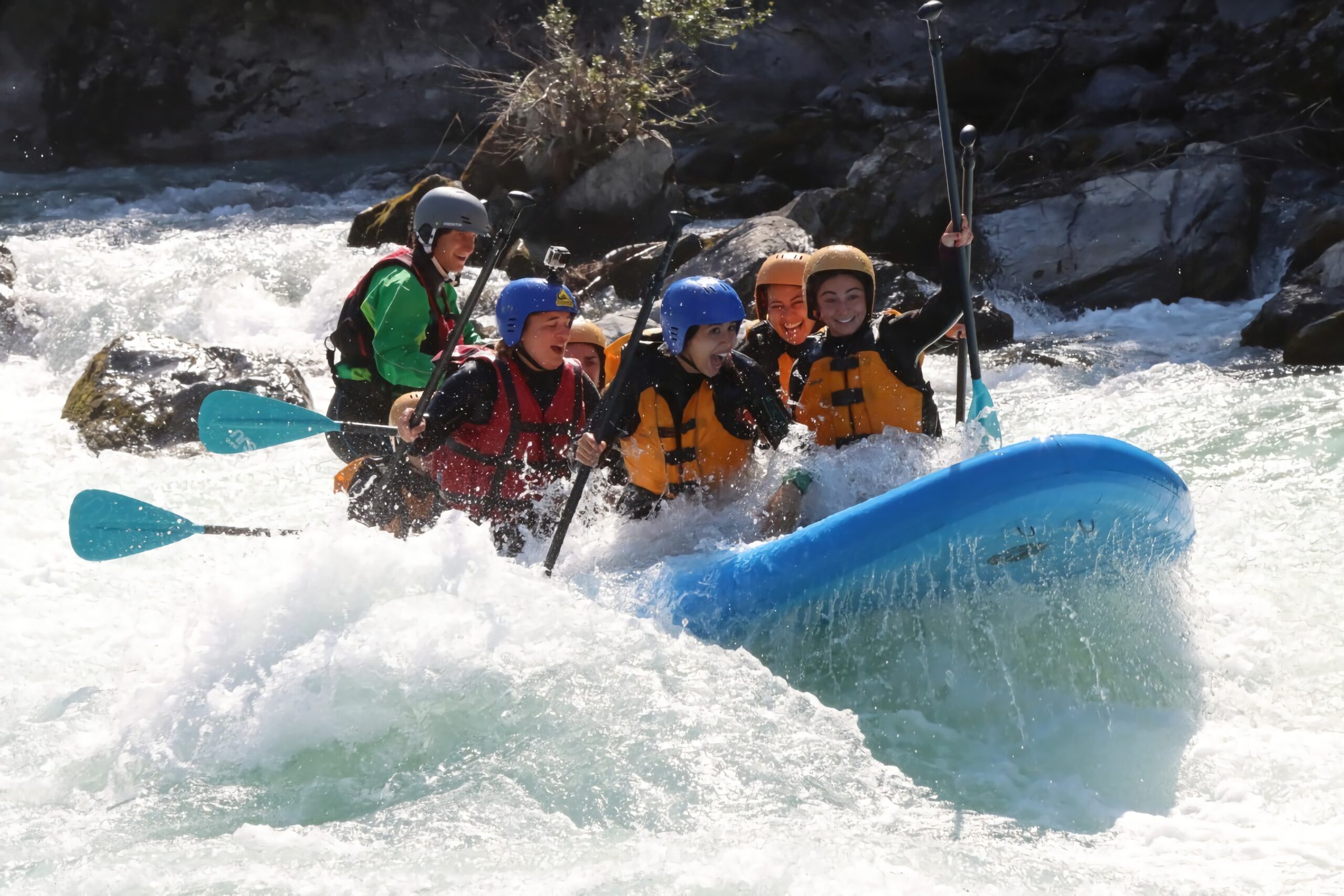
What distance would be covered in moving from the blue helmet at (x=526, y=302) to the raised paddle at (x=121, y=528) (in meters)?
1.16

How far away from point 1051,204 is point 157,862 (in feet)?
28.2

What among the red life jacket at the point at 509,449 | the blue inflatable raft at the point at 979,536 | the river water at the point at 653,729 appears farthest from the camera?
the red life jacket at the point at 509,449

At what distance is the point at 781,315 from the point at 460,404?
1339 millimetres

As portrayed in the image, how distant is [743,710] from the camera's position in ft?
12.0

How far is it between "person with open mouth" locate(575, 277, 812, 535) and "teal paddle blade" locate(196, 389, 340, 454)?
50.5 inches

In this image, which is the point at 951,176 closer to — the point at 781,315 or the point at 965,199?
the point at 965,199

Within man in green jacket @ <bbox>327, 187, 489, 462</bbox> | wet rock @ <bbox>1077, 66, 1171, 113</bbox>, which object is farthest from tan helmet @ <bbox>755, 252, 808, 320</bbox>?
wet rock @ <bbox>1077, 66, 1171, 113</bbox>

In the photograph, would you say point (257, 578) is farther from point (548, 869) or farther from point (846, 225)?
point (846, 225)

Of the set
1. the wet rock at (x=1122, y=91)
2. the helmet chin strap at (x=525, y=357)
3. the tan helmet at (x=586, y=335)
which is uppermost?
the wet rock at (x=1122, y=91)

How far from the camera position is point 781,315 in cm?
489

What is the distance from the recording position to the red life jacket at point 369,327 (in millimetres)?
4973

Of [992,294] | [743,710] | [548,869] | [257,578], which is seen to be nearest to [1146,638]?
[743,710]

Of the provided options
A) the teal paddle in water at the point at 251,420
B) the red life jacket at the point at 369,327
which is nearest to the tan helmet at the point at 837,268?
the red life jacket at the point at 369,327

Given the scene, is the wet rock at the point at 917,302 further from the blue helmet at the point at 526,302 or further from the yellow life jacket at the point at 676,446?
the blue helmet at the point at 526,302
